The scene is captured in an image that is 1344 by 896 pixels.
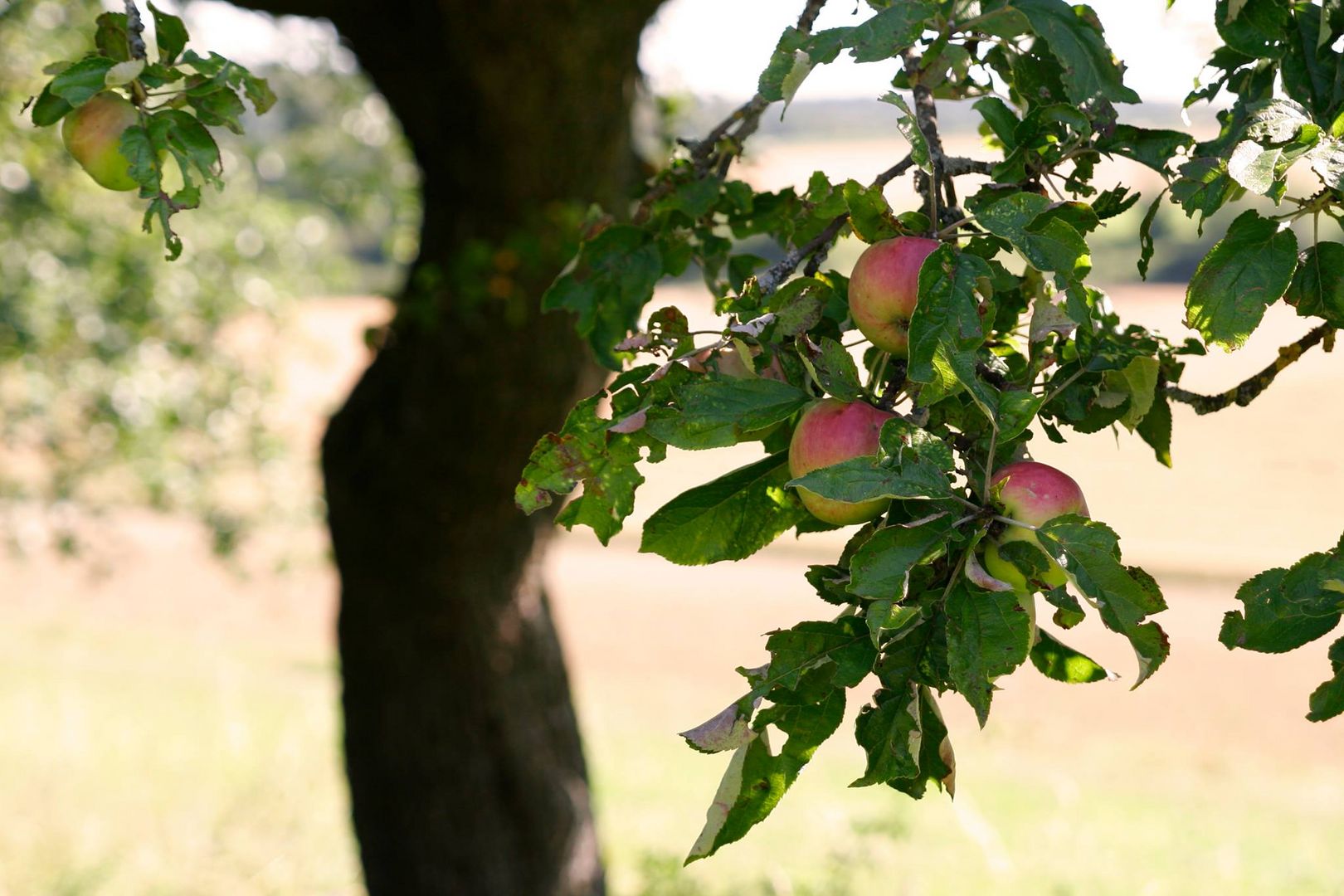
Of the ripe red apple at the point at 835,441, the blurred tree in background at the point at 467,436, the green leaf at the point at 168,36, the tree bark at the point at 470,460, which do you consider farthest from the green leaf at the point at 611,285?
the tree bark at the point at 470,460

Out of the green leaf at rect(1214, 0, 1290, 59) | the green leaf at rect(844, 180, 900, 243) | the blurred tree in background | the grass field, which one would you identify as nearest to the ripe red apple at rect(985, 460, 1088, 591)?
the green leaf at rect(844, 180, 900, 243)

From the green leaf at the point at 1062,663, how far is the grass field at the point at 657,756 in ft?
3.13

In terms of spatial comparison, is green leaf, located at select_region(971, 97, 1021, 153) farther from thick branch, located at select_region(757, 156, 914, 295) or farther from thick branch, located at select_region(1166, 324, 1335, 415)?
thick branch, located at select_region(1166, 324, 1335, 415)

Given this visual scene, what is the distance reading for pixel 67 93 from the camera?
1.16 meters

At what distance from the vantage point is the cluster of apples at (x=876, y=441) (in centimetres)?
94

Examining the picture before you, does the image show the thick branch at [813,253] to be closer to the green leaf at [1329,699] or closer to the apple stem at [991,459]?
the apple stem at [991,459]

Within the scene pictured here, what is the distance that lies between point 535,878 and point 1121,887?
2.29m

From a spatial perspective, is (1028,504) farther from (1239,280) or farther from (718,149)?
(718,149)

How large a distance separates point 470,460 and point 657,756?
3.96m

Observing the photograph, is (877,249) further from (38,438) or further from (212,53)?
(38,438)

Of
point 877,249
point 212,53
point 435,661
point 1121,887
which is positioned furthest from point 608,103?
point 1121,887

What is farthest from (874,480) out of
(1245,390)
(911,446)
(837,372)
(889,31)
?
(1245,390)

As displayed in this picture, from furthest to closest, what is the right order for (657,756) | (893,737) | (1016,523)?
(657,756) < (893,737) < (1016,523)

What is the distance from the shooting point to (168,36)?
1.22 metres
